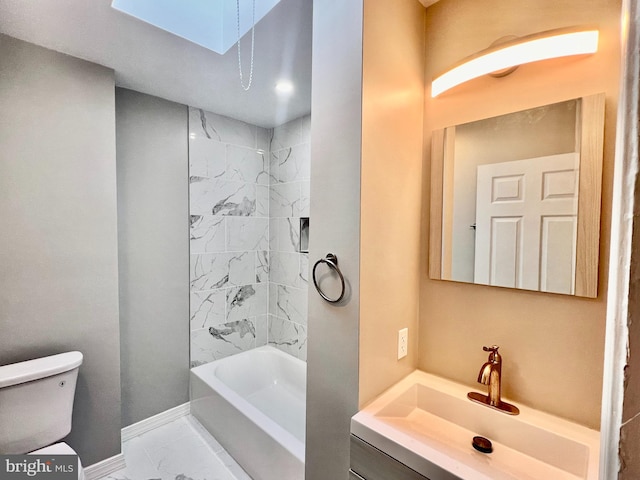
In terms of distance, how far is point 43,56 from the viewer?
1.61 meters

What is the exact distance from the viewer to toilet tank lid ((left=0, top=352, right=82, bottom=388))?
1445mm

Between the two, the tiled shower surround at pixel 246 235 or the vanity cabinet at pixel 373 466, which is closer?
the vanity cabinet at pixel 373 466

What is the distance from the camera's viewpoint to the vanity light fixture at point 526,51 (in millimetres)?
982

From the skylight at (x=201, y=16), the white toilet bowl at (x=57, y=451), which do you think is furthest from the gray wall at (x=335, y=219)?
the white toilet bowl at (x=57, y=451)

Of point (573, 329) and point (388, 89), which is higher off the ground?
point (388, 89)

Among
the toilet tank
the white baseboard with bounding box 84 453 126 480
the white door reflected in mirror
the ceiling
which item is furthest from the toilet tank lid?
the white door reflected in mirror

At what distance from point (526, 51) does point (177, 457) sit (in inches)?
114

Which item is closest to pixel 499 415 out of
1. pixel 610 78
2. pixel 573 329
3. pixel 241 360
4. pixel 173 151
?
pixel 573 329

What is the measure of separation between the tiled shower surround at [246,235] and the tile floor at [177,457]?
1.66ft

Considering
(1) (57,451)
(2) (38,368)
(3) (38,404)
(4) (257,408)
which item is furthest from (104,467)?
(4) (257,408)

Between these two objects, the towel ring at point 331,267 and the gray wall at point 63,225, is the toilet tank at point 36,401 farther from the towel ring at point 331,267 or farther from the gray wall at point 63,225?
the towel ring at point 331,267

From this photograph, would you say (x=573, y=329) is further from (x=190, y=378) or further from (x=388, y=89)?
(x=190, y=378)

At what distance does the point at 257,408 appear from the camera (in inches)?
94.7

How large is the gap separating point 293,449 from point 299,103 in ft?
7.48
